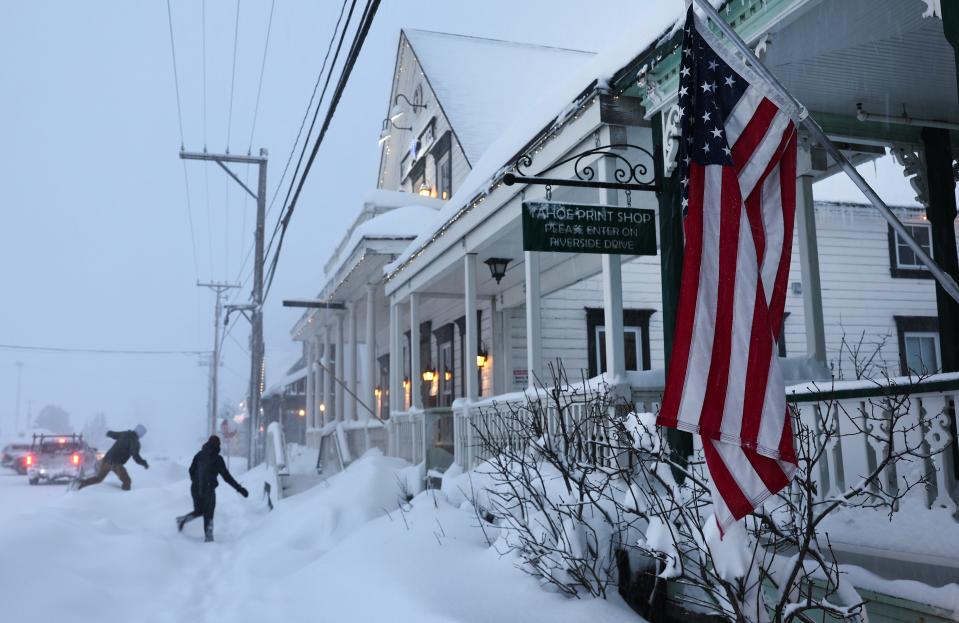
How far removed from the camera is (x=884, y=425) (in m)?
5.62

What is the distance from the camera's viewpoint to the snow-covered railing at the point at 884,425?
16.1 feet

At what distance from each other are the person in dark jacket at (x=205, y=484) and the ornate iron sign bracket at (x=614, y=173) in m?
7.96

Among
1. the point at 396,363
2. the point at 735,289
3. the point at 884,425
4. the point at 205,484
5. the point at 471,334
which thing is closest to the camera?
the point at 735,289

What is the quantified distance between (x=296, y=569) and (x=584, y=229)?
548 cm

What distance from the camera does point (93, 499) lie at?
1523cm

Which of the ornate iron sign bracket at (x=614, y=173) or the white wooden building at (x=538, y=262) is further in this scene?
the white wooden building at (x=538, y=262)

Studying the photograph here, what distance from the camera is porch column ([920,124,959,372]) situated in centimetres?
762

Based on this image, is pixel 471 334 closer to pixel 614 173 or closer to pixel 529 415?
pixel 529 415

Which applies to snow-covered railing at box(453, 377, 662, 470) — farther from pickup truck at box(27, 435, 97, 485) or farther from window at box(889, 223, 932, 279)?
pickup truck at box(27, 435, 97, 485)

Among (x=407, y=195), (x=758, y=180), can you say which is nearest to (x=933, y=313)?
(x=407, y=195)

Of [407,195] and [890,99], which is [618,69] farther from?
[407,195]

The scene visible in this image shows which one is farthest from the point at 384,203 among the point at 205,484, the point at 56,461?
the point at 56,461

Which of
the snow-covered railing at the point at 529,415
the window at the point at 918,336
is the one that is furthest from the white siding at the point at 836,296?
the snow-covered railing at the point at 529,415

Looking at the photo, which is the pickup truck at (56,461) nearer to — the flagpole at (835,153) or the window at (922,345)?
the window at (922,345)
